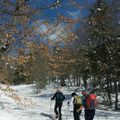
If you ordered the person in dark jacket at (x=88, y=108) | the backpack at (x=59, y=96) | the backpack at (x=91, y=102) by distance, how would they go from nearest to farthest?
1. the backpack at (x=91, y=102)
2. the person in dark jacket at (x=88, y=108)
3. the backpack at (x=59, y=96)

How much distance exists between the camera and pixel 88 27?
40.3 meters

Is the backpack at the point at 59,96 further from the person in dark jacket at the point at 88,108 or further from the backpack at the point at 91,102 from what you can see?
the backpack at the point at 91,102

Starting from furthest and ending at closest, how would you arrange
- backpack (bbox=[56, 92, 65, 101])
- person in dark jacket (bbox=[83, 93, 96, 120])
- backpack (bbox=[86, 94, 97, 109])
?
backpack (bbox=[56, 92, 65, 101]) < person in dark jacket (bbox=[83, 93, 96, 120]) < backpack (bbox=[86, 94, 97, 109])

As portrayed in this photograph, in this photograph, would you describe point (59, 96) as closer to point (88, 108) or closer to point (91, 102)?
point (88, 108)

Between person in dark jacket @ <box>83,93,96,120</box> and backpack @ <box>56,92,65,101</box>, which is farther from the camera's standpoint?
backpack @ <box>56,92,65,101</box>

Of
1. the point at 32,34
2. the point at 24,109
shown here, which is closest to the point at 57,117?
the point at 24,109

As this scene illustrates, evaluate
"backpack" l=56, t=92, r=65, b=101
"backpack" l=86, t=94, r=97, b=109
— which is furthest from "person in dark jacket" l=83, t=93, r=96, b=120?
"backpack" l=56, t=92, r=65, b=101

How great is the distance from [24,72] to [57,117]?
22.9ft

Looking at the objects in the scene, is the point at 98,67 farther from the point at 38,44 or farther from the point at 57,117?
the point at 38,44

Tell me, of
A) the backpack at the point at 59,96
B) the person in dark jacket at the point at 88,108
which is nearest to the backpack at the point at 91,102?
the person in dark jacket at the point at 88,108

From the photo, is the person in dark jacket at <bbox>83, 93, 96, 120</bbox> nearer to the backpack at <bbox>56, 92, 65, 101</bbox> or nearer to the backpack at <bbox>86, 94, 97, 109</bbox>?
the backpack at <bbox>86, 94, 97, 109</bbox>

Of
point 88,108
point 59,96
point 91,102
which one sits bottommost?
point 88,108

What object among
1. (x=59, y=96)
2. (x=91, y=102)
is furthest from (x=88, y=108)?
(x=59, y=96)

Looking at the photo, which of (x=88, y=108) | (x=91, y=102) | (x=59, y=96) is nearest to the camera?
(x=91, y=102)
